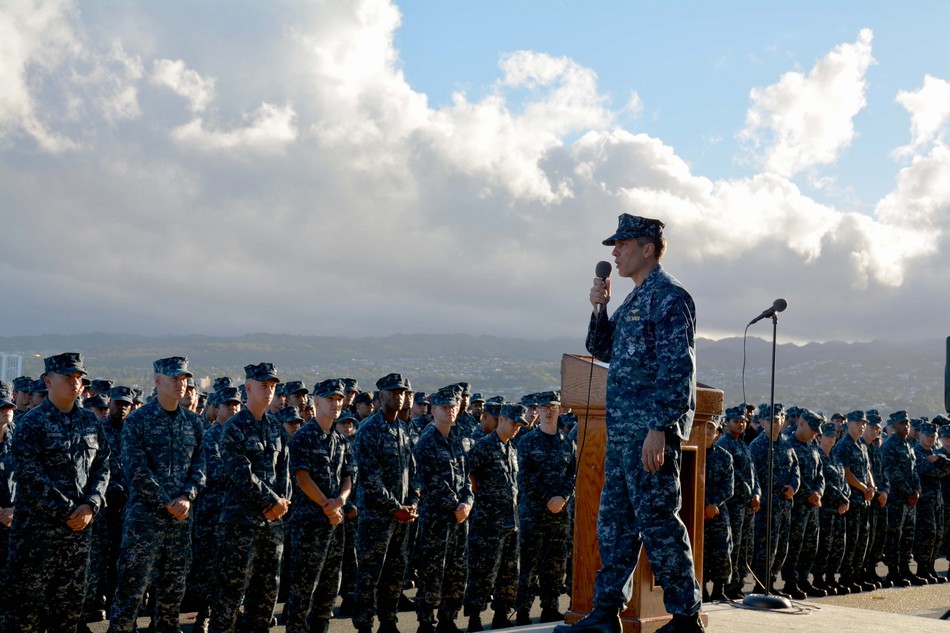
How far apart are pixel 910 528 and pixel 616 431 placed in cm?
1100

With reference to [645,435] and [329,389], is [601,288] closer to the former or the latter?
[645,435]

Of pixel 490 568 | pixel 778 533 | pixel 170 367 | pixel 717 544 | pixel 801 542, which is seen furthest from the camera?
pixel 801 542

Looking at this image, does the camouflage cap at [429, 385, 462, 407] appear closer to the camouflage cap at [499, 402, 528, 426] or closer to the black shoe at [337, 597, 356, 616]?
the camouflage cap at [499, 402, 528, 426]

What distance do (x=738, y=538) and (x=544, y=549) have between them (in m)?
2.87

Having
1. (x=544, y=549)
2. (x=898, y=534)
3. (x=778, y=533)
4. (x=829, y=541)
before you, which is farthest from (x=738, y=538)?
(x=898, y=534)

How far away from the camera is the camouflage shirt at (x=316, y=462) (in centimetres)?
709

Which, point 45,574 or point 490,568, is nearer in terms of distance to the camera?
point 45,574

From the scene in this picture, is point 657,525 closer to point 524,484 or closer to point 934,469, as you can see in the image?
point 524,484

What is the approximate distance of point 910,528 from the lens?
13.2 metres

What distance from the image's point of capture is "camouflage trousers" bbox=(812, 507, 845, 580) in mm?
11734

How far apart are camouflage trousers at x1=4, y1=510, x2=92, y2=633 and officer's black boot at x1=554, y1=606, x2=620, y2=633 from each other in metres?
3.90

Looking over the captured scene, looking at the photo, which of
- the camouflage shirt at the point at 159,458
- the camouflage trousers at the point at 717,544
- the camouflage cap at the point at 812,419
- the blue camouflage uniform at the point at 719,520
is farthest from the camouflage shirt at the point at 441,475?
the camouflage cap at the point at 812,419

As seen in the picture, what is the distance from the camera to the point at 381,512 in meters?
7.44

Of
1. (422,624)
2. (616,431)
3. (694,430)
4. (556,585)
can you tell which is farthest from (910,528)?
(616,431)
